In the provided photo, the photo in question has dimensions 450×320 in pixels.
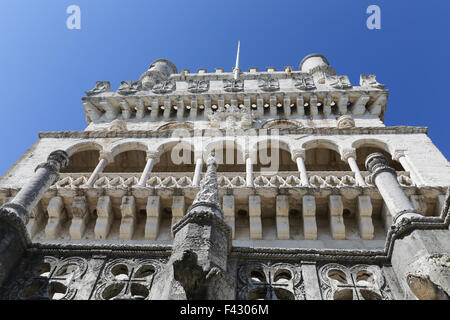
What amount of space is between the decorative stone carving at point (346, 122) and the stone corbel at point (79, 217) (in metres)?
11.5

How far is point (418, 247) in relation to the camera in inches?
239

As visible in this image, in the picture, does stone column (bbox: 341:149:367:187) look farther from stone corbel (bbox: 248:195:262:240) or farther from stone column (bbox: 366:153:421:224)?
stone column (bbox: 366:153:421:224)

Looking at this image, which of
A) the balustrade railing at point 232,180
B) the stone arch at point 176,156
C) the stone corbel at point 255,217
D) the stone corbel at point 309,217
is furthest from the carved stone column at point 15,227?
the stone arch at point 176,156

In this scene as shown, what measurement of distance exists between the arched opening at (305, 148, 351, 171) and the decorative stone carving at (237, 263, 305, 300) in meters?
9.99

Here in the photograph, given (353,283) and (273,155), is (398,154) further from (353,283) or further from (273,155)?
(353,283)

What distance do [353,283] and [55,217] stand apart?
795 centimetres

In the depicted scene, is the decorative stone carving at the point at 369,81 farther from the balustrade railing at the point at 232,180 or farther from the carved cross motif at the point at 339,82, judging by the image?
the balustrade railing at the point at 232,180

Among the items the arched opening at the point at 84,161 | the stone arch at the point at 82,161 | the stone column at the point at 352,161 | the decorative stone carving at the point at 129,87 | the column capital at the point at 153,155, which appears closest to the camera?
the stone column at the point at 352,161

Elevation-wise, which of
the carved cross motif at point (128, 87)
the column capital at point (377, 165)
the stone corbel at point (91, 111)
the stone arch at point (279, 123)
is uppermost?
the carved cross motif at point (128, 87)


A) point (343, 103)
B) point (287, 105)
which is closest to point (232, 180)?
point (287, 105)

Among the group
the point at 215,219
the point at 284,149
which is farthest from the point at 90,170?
the point at 215,219

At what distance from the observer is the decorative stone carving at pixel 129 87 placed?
21156mm
